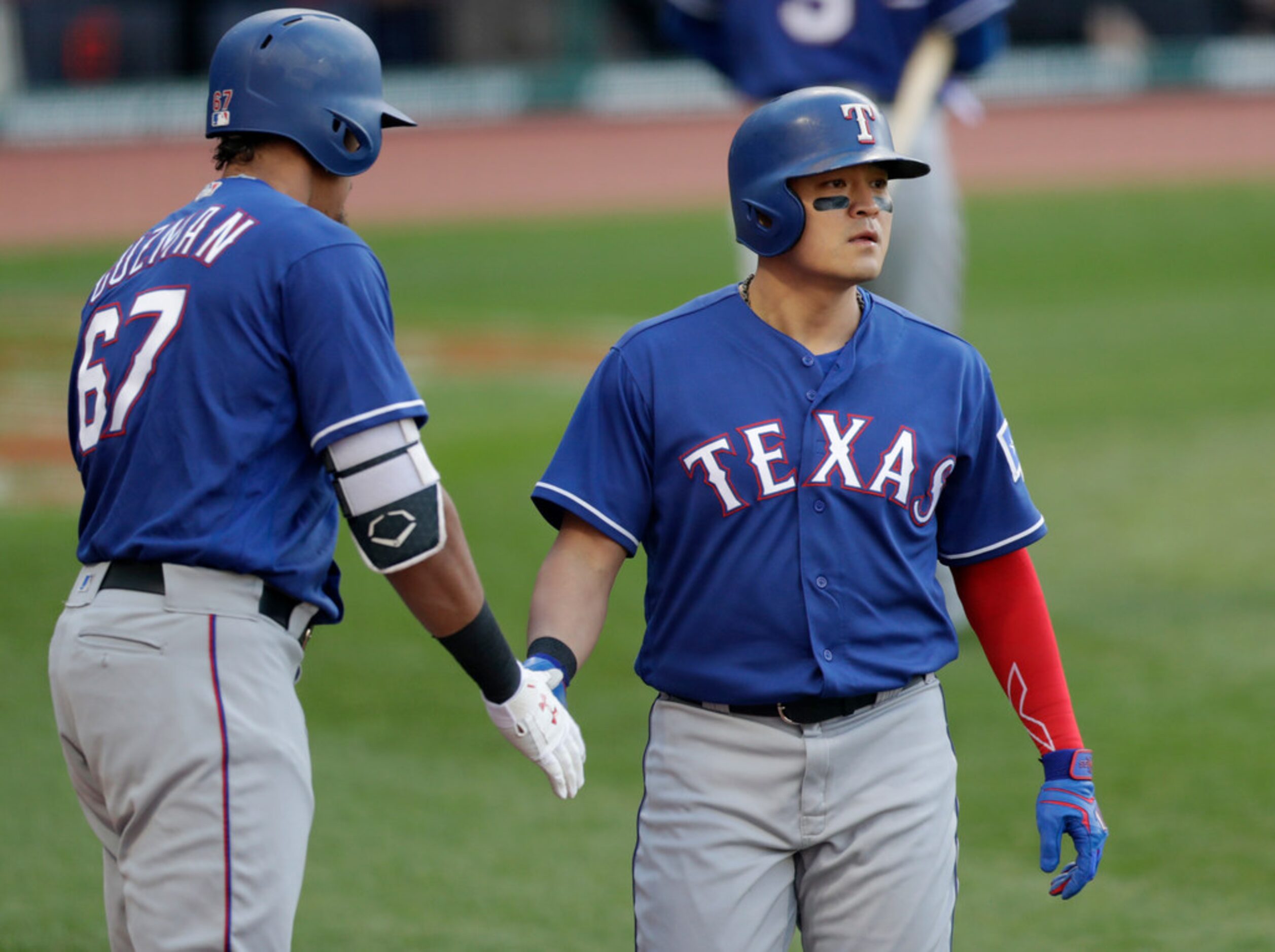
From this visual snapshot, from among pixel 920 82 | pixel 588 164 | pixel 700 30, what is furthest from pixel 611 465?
pixel 588 164

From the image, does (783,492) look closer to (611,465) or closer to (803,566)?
(803,566)

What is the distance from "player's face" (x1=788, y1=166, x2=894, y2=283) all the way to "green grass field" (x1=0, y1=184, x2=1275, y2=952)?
196 centimetres

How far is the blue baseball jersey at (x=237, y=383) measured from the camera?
9.29 feet

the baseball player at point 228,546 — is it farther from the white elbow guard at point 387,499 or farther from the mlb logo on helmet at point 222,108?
the mlb logo on helmet at point 222,108

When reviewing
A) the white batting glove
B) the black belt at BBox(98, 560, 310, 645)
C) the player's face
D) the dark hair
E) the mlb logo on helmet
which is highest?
the mlb logo on helmet

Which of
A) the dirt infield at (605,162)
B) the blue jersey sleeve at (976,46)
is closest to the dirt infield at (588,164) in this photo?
the dirt infield at (605,162)

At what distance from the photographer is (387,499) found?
2.86 meters

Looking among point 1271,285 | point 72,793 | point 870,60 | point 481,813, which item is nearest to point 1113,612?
point 870,60

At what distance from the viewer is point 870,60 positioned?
6398mm

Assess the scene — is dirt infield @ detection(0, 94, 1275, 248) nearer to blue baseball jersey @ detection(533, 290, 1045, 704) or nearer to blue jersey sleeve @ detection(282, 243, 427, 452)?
blue baseball jersey @ detection(533, 290, 1045, 704)

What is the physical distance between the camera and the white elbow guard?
2.85 metres

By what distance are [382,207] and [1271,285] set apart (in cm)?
1259

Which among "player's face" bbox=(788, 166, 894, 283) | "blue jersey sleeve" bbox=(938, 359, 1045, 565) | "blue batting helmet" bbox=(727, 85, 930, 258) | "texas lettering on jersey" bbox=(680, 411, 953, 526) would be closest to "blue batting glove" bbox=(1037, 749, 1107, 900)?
"blue jersey sleeve" bbox=(938, 359, 1045, 565)

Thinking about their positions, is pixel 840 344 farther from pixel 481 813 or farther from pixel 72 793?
pixel 72 793
